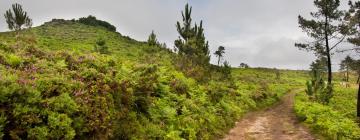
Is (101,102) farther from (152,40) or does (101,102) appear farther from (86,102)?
(152,40)

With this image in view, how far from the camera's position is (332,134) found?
1507 centimetres

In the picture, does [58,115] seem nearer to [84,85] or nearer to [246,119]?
[84,85]

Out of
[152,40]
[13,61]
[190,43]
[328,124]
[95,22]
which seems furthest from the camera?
[95,22]

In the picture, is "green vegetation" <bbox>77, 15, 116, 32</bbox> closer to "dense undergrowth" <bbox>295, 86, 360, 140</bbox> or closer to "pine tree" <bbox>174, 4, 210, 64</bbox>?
"pine tree" <bbox>174, 4, 210, 64</bbox>

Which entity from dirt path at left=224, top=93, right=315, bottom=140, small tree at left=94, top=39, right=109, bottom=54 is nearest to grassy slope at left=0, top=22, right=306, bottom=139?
dirt path at left=224, top=93, right=315, bottom=140

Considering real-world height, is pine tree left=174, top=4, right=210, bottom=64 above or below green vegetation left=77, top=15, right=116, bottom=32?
below

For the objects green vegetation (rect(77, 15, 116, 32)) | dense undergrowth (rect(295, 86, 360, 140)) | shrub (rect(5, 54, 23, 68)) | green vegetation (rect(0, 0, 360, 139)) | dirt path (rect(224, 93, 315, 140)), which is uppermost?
green vegetation (rect(77, 15, 116, 32))

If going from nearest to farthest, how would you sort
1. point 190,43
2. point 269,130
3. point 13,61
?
point 13,61 < point 269,130 < point 190,43

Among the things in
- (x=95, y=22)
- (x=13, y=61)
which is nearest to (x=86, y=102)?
(x=13, y=61)

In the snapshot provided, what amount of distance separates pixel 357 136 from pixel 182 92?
7.74 metres

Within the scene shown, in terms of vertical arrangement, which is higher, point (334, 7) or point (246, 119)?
point (334, 7)

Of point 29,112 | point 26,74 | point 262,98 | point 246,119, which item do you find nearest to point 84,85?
point 26,74

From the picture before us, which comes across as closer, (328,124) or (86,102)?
(86,102)

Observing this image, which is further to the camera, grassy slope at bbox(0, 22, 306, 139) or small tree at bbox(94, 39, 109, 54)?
small tree at bbox(94, 39, 109, 54)
